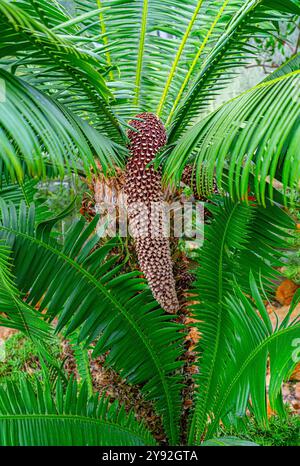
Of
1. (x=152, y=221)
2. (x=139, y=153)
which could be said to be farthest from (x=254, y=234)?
(x=139, y=153)

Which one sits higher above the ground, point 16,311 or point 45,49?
point 45,49

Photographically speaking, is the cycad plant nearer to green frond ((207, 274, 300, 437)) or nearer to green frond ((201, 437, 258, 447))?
green frond ((207, 274, 300, 437))

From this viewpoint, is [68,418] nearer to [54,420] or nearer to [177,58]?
[54,420]

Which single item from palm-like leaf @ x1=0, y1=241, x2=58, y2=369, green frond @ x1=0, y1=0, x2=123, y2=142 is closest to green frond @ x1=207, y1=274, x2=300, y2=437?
palm-like leaf @ x1=0, y1=241, x2=58, y2=369

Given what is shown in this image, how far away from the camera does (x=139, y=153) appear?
1640 millimetres

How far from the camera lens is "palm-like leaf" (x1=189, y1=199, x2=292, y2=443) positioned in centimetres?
173

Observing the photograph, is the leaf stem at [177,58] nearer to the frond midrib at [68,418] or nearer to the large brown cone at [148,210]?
the large brown cone at [148,210]

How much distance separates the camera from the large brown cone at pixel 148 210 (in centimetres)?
162

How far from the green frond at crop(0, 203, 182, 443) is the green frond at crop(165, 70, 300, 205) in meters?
0.41

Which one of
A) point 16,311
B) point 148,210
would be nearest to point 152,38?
point 148,210

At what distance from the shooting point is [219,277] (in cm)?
177

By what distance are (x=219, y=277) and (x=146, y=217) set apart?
1.23 feet

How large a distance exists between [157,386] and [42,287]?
0.58m
